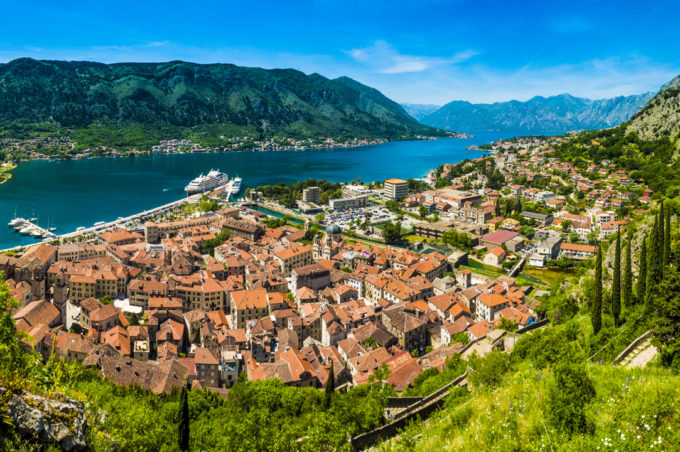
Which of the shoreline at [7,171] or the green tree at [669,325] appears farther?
the shoreline at [7,171]

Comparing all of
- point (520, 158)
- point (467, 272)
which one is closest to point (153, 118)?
point (520, 158)

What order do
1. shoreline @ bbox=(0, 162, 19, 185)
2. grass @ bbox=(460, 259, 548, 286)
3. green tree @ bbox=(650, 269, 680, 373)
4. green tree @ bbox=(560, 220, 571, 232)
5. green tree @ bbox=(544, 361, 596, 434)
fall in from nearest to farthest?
green tree @ bbox=(544, 361, 596, 434) < green tree @ bbox=(650, 269, 680, 373) < grass @ bbox=(460, 259, 548, 286) < green tree @ bbox=(560, 220, 571, 232) < shoreline @ bbox=(0, 162, 19, 185)

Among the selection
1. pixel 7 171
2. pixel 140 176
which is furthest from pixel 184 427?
pixel 7 171

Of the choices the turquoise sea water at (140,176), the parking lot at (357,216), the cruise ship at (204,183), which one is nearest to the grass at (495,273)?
the parking lot at (357,216)

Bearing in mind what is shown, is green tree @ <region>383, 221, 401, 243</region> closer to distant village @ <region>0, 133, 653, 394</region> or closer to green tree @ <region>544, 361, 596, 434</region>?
distant village @ <region>0, 133, 653, 394</region>

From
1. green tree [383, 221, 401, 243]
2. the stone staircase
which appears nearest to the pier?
green tree [383, 221, 401, 243]

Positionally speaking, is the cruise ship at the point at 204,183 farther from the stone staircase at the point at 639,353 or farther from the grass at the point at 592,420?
the grass at the point at 592,420
